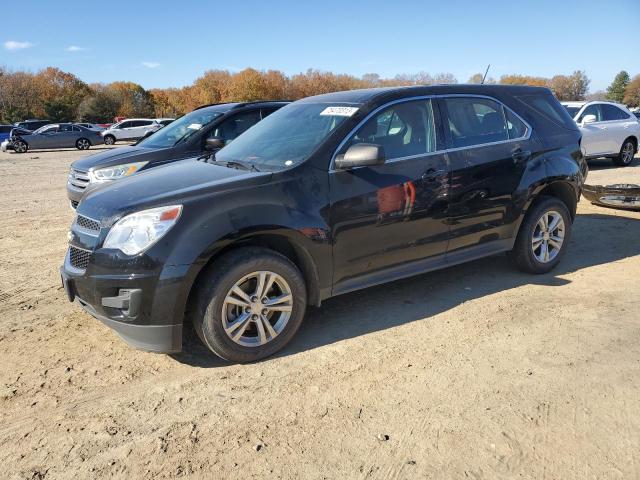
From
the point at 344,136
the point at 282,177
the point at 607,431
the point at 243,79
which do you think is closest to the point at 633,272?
the point at 607,431

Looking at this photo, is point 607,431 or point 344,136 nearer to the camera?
point 607,431

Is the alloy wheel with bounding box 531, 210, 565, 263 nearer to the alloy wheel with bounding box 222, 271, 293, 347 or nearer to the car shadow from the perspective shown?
the car shadow

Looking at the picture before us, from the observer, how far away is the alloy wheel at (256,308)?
3.46 m

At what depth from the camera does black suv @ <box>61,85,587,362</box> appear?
3.30 m

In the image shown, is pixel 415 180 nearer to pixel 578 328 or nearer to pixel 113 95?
pixel 578 328

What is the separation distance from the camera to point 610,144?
44.2ft

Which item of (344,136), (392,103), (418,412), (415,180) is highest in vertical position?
(392,103)

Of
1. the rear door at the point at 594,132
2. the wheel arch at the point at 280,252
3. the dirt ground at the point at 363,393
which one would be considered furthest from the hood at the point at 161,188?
the rear door at the point at 594,132

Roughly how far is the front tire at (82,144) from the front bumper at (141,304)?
2896 centimetres

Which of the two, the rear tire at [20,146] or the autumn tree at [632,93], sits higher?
the autumn tree at [632,93]

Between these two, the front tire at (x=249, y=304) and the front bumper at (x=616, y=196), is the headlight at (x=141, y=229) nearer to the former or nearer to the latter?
the front tire at (x=249, y=304)

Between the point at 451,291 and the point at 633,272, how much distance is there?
2.07 metres

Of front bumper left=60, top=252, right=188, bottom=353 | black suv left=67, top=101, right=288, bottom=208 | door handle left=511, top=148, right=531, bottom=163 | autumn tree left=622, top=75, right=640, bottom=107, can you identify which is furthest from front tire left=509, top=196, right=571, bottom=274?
autumn tree left=622, top=75, right=640, bottom=107

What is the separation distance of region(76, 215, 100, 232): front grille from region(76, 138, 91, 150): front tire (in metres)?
28.5
